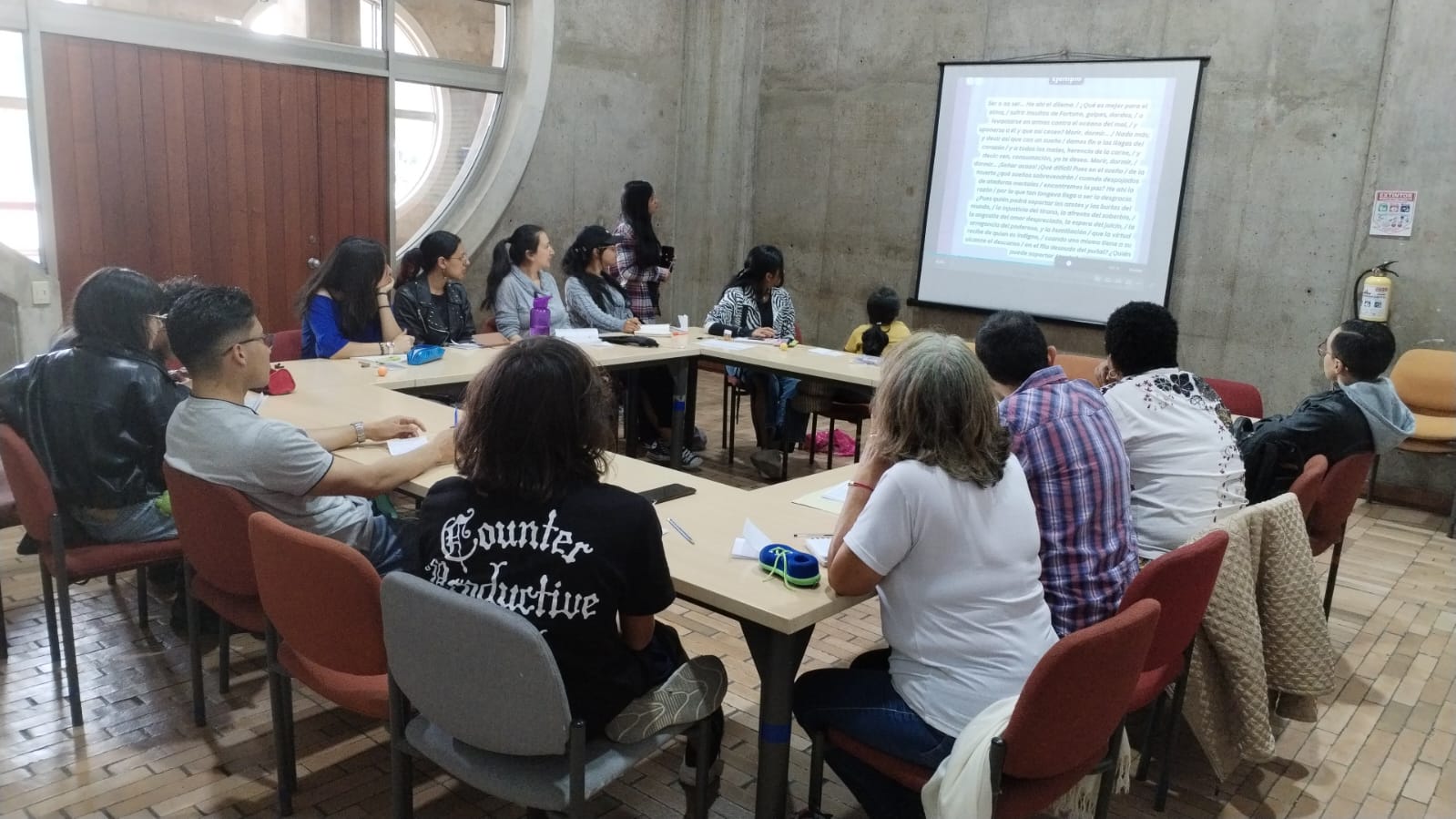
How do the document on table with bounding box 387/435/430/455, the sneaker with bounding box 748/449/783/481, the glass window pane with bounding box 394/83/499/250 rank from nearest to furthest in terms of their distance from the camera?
the document on table with bounding box 387/435/430/455 → the sneaker with bounding box 748/449/783/481 → the glass window pane with bounding box 394/83/499/250

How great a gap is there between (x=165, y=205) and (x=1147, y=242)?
529 cm

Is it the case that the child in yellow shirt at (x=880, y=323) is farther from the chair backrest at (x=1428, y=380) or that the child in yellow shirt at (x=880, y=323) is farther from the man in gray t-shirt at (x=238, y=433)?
the man in gray t-shirt at (x=238, y=433)

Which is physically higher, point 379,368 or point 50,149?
point 50,149

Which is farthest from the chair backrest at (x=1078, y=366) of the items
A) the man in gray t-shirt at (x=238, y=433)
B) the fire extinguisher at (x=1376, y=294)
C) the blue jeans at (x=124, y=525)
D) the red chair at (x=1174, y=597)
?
the blue jeans at (x=124, y=525)

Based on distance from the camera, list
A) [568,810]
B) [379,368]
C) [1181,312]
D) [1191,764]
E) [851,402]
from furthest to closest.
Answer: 1. [1181,312]
2. [851,402]
3. [379,368]
4. [1191,764]
5. [568,810]

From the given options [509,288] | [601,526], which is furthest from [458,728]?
[509,288]

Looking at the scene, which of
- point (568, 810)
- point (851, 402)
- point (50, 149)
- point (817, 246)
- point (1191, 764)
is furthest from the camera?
point (817, 246)

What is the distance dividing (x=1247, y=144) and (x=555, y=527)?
5.16 m

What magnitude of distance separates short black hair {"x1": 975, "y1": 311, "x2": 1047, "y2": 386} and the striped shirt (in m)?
0.22

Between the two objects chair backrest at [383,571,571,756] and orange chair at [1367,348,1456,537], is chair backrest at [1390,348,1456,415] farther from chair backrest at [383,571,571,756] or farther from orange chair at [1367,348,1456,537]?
chair backrest at [383,571,571,756]

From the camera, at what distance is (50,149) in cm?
452

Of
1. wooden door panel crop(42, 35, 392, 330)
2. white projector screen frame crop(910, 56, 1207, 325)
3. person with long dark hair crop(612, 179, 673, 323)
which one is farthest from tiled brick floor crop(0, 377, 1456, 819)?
white projector screen frame crop(910, 56, 1207, 325)

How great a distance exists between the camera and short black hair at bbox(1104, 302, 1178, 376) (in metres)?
2.56

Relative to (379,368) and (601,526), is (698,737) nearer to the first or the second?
(601,526)
